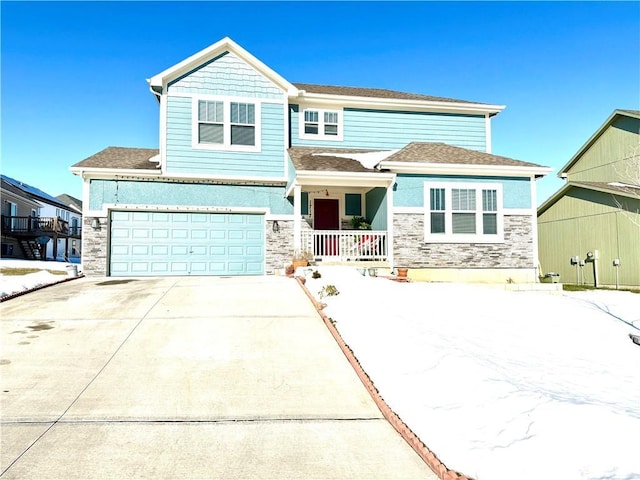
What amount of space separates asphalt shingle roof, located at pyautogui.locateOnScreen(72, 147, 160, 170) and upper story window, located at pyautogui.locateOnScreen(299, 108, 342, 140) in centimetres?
575

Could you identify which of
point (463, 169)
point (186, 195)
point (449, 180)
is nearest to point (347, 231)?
point (449, 180)

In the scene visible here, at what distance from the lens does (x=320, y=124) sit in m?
17.6

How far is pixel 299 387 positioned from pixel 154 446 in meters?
1.93

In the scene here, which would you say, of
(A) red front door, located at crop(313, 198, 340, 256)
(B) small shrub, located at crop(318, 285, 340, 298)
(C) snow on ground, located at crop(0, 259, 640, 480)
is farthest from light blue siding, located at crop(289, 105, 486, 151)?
(B) small shrub, located at crop(318, 285, 340, 298)

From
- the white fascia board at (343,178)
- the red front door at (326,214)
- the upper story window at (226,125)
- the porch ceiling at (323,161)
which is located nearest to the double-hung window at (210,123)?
the upper story window at (226,125)

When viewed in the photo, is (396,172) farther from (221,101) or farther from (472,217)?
(221,101)

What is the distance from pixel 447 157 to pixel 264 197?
663 cm

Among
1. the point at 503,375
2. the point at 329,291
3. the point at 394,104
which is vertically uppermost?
the point at 394,104

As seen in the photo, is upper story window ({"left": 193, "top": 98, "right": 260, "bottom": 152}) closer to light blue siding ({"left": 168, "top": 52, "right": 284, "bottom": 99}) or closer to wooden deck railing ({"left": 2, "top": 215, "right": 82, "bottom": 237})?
light blue siding ({"left": 168, "top": 52, "right": 284, "bottom": 99})

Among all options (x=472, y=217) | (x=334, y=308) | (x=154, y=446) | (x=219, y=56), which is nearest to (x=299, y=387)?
(x=154, y=446)

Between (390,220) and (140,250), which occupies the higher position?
(390,220)

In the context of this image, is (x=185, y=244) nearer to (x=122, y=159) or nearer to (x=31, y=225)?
(x=122, y=159)

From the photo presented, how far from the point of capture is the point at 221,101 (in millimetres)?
15891

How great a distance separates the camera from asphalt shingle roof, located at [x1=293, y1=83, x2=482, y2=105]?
1839 cm
